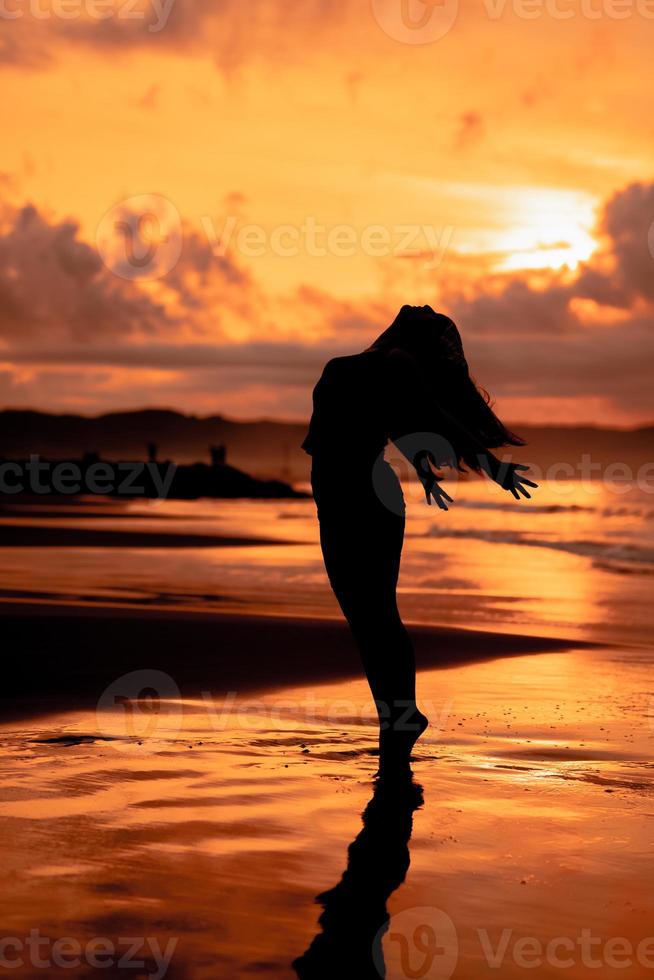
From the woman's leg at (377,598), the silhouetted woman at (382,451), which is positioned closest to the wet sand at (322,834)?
the woman's leg at (377,598)

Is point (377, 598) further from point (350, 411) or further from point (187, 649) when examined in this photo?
point (187, 649)

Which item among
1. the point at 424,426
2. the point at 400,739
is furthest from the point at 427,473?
Answer: the point at 400,739

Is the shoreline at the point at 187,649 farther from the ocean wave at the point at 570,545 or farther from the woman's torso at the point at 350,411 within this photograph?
the ocean wave at the point at 570,545

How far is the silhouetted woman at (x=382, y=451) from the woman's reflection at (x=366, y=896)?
2.77 ft

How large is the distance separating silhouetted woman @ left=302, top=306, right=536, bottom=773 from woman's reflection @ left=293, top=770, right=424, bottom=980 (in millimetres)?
844

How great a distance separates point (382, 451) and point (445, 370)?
0.51 meters

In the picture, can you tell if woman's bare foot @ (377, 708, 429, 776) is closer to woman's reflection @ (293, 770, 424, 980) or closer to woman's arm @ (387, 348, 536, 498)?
woman's reflection @ (293, 770, 424, 980)

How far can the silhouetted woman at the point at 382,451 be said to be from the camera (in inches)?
239

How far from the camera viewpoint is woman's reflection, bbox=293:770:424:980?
3.72 m

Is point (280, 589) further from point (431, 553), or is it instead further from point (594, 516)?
point (594, 516)

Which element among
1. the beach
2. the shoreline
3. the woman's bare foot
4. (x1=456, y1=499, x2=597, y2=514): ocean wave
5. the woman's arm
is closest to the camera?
the beach

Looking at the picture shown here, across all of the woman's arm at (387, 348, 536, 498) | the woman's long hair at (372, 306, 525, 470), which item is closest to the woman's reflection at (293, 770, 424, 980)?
the woman's arm at (387, 348, 536, 498)

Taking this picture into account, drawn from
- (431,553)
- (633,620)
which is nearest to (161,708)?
(633,620)

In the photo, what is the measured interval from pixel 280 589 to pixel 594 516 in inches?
1113
